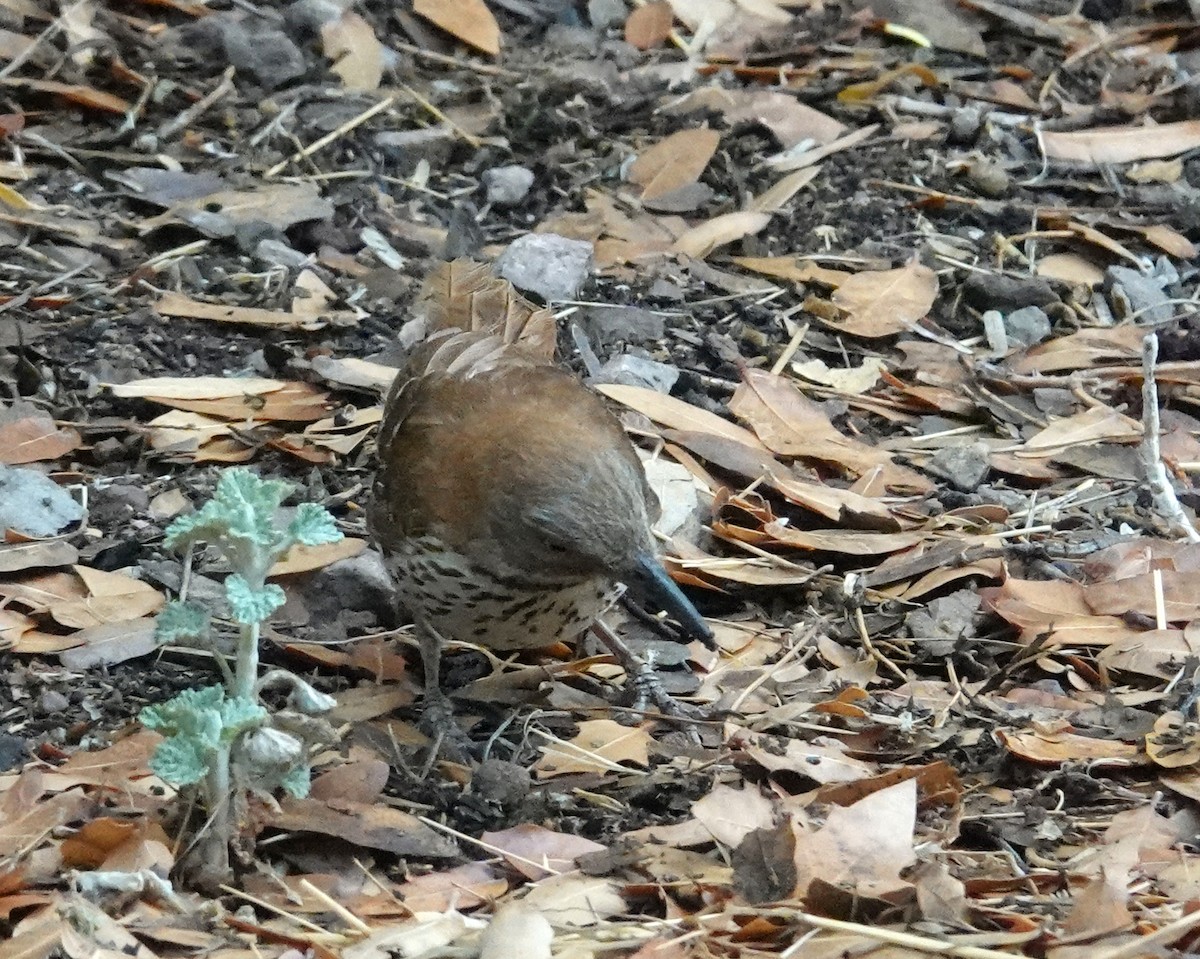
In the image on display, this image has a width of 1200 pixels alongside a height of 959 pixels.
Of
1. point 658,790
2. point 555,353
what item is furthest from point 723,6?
point 658,790

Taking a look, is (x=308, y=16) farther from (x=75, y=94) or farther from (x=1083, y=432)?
(x=1083, y=432)

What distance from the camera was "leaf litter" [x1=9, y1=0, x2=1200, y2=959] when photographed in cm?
330

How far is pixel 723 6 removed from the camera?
8016mm

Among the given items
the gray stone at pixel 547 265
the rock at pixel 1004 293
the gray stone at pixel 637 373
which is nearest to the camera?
the gray stone at pixel 637 373

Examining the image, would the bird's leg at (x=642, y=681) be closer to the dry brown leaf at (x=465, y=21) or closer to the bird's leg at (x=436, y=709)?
the bird's leg at (x=436, y=709)

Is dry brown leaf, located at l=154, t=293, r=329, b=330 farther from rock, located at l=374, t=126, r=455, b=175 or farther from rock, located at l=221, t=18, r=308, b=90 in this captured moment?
rock, located at l=221, t=18, r=308, b=90

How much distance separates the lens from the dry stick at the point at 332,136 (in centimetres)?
657

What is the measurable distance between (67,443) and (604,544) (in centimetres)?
197

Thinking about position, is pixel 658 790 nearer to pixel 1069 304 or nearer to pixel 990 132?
pixel 1069 304

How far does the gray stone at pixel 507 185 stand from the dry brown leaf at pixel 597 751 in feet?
9.77

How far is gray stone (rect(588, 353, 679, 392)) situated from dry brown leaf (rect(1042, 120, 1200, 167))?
240cm

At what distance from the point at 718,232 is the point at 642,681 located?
2.56 m

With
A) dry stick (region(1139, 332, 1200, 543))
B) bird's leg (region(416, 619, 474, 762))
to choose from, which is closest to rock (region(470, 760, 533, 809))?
bird's leg (region(416, 619, 474, 762))

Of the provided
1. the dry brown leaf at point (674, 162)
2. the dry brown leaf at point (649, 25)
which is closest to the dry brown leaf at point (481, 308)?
the dry brown leaf at point (674, 162)
